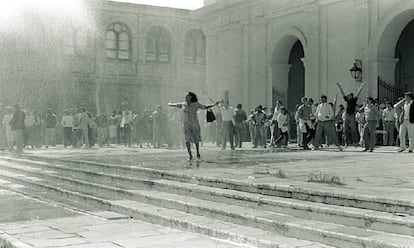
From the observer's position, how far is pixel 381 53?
1812 centimetres

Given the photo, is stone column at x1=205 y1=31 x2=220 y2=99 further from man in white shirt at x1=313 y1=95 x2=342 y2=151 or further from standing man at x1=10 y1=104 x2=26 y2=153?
man in white shirt at x1=313 y1=95 x2=342 y2=151

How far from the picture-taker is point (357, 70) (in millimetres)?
18312

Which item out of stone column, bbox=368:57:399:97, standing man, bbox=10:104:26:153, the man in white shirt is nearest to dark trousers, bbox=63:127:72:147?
standing man, bbox=10:104:26:153

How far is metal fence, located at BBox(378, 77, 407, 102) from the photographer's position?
714 inches

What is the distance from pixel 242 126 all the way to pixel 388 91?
4.79 metres

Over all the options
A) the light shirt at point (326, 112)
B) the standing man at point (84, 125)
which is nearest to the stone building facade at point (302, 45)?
the light shirt at point (326, 112)

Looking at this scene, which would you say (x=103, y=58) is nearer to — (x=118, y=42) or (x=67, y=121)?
(x=118, y=42)

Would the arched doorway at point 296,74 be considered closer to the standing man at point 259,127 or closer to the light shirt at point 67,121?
the standing man at point 259,127

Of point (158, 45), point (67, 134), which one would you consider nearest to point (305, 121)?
point (67, 134)

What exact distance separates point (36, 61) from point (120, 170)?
23770mm

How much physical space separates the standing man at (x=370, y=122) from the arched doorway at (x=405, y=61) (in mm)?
6968

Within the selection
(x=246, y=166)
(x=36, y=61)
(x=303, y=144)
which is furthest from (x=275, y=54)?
(x=36, y=61)

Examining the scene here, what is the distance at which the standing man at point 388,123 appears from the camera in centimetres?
1650

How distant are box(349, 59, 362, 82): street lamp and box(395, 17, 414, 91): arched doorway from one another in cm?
329
